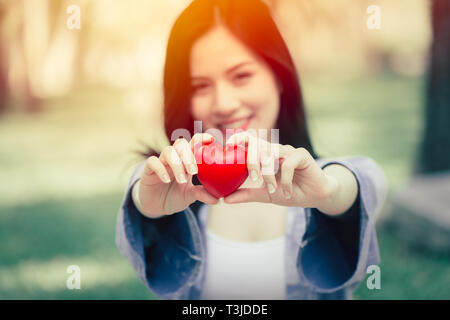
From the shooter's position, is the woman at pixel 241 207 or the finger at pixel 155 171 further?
the woman at pixel 241 207

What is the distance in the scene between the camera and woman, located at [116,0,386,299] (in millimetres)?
916

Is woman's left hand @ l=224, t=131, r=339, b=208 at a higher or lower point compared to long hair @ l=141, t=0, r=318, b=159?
lower

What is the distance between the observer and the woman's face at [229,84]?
927 millimetres

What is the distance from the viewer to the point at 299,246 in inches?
39.1

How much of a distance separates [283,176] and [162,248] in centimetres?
36

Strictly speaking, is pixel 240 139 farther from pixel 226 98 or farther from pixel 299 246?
pixel 299 246

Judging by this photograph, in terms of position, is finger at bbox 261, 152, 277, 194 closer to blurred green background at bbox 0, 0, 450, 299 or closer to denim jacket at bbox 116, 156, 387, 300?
denim jacket at bbox 116, 156, 387, 300

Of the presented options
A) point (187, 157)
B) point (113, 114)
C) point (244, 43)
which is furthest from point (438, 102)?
point (187, 157)

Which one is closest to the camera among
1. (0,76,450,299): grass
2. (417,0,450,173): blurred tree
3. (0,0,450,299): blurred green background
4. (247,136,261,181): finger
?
(247,136,261,181): finger

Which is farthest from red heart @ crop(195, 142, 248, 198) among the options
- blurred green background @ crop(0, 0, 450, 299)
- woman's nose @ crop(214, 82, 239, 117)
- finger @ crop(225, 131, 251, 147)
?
blurred green background @ crop(0, 0, 450, 299)

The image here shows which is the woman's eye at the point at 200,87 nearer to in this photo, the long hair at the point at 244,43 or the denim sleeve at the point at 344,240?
the long hair at the point at 244,43

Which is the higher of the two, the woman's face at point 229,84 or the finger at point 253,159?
the woman's face at point 229,84

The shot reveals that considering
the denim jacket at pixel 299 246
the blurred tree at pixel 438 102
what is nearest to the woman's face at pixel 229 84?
the denim jacket at pixel 299 246

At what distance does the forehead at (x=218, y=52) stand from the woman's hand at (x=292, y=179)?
19 cm
